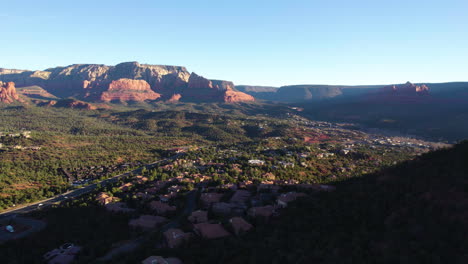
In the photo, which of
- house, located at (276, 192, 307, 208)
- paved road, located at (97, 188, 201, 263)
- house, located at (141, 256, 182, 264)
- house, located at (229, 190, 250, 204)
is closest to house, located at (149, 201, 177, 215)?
paved road, located at (97, 188, 201, 263)

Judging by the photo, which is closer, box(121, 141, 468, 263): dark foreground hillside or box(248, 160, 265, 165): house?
box(121, 141, 468, 263): dark foreground hillside

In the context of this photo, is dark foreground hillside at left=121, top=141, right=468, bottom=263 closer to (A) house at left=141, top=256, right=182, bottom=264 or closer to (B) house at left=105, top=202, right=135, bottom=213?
(A) house at left=141, top=256, right=182, bottom=264

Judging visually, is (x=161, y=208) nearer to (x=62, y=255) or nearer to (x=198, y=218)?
(x=198, y=218)

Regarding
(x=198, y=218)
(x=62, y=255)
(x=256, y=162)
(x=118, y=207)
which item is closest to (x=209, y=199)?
(x=198, y=218)

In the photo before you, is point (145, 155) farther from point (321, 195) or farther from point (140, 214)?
point (321, 195)

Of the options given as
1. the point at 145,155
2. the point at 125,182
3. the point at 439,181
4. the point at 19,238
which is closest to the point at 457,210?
the point at 439,181

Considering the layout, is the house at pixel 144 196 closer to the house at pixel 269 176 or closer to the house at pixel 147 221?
the house at pixel 147 221

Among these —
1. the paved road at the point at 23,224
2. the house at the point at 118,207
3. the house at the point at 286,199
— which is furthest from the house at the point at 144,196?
the house at the point at 286,199
